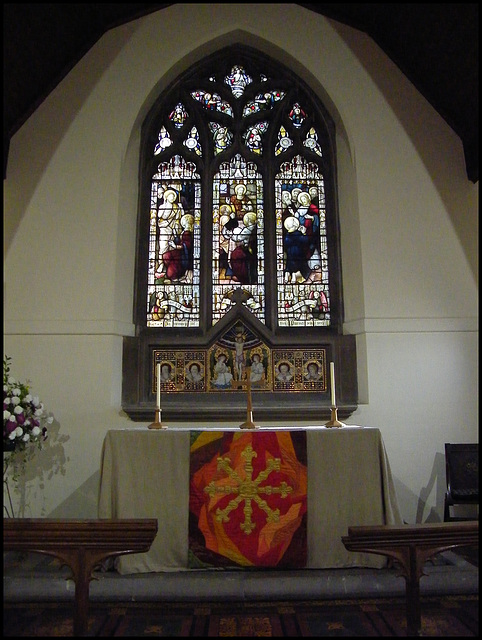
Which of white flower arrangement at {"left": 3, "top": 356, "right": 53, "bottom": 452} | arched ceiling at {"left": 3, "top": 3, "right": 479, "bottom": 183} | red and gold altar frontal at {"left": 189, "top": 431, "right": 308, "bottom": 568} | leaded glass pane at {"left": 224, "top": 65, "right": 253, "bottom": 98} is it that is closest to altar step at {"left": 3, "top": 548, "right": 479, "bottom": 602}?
red and gold altar frontal at {"left": 189, "top": 431, "right": 308, "bottom": 568}

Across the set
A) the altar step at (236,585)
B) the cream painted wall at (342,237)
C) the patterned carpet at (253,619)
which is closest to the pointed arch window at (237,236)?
the cream painted wall at (342,237)

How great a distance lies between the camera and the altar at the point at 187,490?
3.95 m

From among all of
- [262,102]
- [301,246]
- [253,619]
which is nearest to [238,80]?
[262,102]

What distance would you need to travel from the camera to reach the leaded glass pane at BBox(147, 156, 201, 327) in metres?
6.11

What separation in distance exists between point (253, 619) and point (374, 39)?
565 cm

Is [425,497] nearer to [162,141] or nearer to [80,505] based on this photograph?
[80,505]

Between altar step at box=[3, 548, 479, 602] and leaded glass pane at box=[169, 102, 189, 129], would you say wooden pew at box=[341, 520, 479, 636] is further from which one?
leaded glass pane at box=[169, 102, 189, 129]

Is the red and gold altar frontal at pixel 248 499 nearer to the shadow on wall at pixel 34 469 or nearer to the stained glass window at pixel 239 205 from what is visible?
the shadow on wall at pixel 34 469

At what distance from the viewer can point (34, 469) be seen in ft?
17.3

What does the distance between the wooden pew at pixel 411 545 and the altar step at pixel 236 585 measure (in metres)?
0.80

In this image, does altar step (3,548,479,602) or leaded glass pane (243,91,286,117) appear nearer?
altar step (3,548,479,602)

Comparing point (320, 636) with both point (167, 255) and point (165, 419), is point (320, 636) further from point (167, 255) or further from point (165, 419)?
point (167, 255)

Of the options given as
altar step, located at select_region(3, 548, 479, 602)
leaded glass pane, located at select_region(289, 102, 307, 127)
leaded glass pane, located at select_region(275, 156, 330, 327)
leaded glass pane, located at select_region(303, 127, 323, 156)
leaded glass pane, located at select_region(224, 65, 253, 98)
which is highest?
leaded glass pane, located at select_region(224, 65, 253, 98)

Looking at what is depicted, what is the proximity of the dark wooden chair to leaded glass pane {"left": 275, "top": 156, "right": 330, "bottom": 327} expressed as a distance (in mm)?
1841
